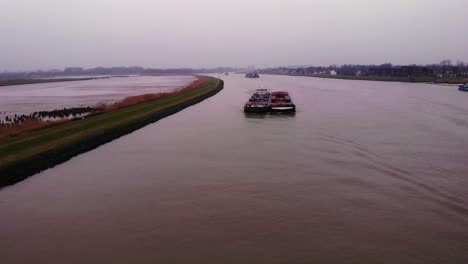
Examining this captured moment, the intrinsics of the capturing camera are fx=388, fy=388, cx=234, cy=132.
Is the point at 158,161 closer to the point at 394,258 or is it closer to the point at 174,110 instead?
the point at 394,258

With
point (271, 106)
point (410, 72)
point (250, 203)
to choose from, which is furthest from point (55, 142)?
point (410, 72)

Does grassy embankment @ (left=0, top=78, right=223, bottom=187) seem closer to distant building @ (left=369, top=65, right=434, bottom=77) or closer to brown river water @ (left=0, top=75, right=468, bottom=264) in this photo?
brown river water @ (left=0, top=75, right=468, bottom=264)

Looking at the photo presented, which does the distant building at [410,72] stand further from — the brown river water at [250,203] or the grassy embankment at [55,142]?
the grassy embankment at [55,142]

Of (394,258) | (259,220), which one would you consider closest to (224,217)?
(259,220)

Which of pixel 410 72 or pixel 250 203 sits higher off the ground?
pixel 410 72

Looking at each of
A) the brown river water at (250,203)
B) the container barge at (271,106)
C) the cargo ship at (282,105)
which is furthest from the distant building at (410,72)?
the brown river water at (250,203)

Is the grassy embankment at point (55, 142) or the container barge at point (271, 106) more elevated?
the container barge at point (271, 106)

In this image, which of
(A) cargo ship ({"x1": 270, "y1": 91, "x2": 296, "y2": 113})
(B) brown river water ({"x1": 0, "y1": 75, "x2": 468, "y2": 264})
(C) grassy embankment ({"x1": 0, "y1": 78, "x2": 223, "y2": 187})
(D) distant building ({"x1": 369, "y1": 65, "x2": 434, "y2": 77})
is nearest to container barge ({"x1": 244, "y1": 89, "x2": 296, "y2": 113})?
(A) cargo ship ({"x1": 270, "y1": 91, "x2": 296, "y2": 113})

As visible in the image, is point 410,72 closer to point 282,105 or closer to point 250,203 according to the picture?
point 282,105

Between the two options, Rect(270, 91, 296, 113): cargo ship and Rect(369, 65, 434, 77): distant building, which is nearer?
Rect(270, 91, 296, 113): cargo ship
